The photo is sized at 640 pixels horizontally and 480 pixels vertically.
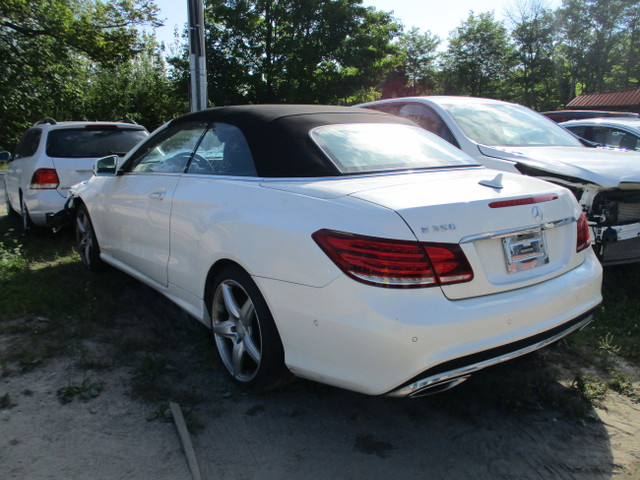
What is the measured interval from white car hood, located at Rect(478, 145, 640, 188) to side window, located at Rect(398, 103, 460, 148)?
1.49 ft

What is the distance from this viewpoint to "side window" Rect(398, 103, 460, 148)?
17.5 ft

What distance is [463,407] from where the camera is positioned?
111 inches

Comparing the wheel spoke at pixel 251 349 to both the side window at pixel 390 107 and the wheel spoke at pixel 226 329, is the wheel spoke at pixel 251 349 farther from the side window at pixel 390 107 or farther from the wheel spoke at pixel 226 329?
the side window at pixel 390 107

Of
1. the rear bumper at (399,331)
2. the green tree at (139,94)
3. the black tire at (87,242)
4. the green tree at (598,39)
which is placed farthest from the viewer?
the green tree at (598,39)

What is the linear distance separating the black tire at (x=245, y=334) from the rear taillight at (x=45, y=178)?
4.40 meters

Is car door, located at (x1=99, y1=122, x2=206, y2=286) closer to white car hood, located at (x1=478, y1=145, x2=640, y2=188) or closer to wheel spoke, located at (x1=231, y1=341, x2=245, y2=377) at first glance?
wheel spoke, located at (x1=231, y1=341, x2=245, y2=377)

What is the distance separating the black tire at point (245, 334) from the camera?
2.63 metres

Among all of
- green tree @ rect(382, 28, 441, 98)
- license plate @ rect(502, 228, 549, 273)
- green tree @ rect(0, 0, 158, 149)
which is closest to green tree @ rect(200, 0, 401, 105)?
green tree @ rect(0, 0, 158, 149)

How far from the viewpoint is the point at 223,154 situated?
332 centimetres

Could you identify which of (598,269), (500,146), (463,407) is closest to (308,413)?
(463,407)

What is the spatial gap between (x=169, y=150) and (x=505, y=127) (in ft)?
11.5

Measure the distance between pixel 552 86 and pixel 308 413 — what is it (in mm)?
50458

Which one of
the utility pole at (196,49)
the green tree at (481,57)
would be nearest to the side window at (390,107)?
the utility pole at (196,49)

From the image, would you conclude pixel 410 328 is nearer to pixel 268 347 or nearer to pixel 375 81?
pixel 268 347
